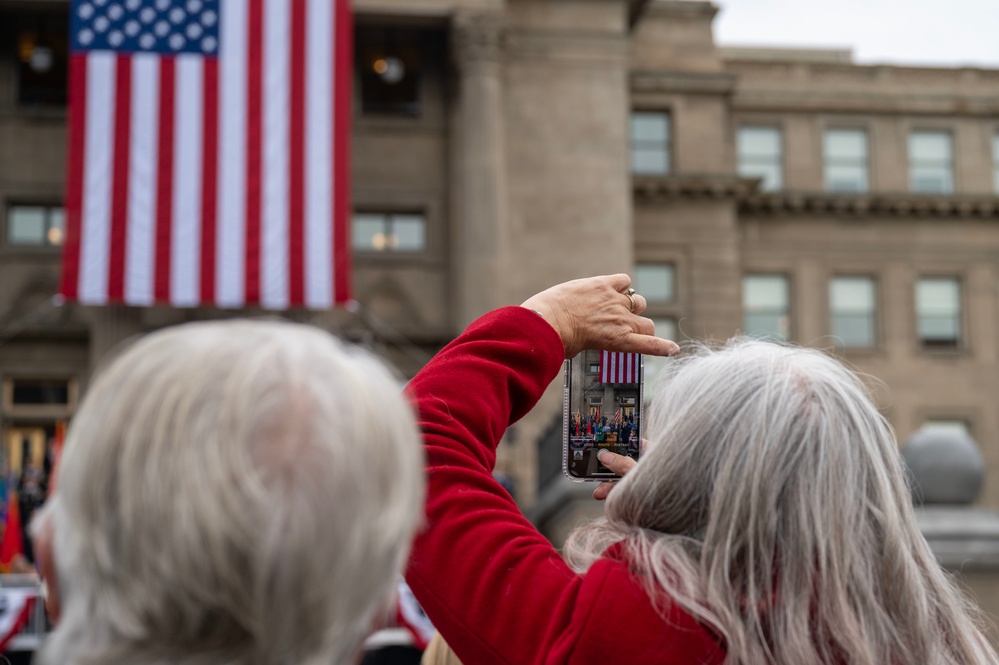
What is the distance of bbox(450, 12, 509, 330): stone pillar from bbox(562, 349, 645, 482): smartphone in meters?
22.7

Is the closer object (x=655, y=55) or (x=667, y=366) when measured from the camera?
(x=667, y=366)

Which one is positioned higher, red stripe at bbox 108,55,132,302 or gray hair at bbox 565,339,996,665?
red stripe at bbox 108,55,132,302

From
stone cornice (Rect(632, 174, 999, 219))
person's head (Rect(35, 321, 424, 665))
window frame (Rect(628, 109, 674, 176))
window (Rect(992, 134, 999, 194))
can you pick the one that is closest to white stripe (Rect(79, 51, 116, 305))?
stone cornice (Rect(632, 174, 999, 219))

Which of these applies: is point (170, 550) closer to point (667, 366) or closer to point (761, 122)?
→ point (667, 366)

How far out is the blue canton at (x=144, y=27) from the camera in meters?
18.0

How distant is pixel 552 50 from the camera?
27.7m

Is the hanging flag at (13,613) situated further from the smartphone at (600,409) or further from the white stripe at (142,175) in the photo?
the white stripe at (142,175)

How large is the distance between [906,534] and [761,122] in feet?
107

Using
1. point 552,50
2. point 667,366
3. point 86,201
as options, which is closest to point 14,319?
point 86,201

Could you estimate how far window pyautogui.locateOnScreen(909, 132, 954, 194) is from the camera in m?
33.5

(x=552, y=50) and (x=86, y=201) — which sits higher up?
(x=552, y=50)

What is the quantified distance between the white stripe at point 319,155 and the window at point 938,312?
66.6 ft

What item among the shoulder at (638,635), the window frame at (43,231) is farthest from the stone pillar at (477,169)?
the shoulder at (638,635)

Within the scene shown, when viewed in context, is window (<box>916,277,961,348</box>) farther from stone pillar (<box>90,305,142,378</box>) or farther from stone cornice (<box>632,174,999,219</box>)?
stone pillar (<box>90,305,142,378</box>)
